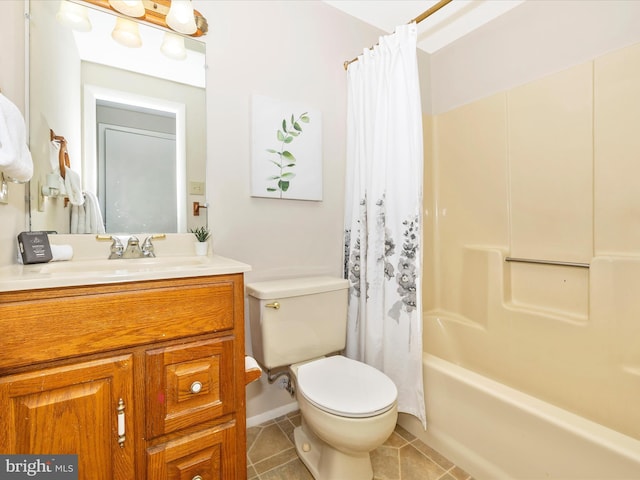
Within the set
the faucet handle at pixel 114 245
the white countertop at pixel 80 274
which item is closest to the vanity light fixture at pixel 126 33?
the faucet handle at pixel 114 245

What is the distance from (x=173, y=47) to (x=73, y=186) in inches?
30.2

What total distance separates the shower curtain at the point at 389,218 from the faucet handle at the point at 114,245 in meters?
1.12

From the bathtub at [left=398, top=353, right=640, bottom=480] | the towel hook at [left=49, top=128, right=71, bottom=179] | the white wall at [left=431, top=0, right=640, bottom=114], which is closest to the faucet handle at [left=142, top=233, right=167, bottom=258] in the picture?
the towel hook at [left=49, top=128, right=71, bottom=179]

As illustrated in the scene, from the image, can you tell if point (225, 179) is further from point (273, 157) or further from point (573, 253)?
point (573, 253)

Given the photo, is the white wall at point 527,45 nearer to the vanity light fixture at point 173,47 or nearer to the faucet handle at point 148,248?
the vanity light fixture at point 173,47

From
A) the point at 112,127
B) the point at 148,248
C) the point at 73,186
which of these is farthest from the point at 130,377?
the point at 112,127

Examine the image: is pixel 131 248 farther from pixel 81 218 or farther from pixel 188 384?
pixel 188 384

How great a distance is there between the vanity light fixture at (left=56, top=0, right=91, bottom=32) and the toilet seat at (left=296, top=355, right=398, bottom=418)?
170 cm

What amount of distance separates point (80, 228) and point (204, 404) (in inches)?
34.5

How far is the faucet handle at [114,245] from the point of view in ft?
4.16

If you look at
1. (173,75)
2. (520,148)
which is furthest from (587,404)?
(173,75)

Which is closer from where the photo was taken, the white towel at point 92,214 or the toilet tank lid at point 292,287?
A: the white towel at point 92,214

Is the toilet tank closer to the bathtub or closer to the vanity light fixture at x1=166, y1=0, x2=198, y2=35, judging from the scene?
the bathtub

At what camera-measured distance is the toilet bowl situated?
3.58 feet
